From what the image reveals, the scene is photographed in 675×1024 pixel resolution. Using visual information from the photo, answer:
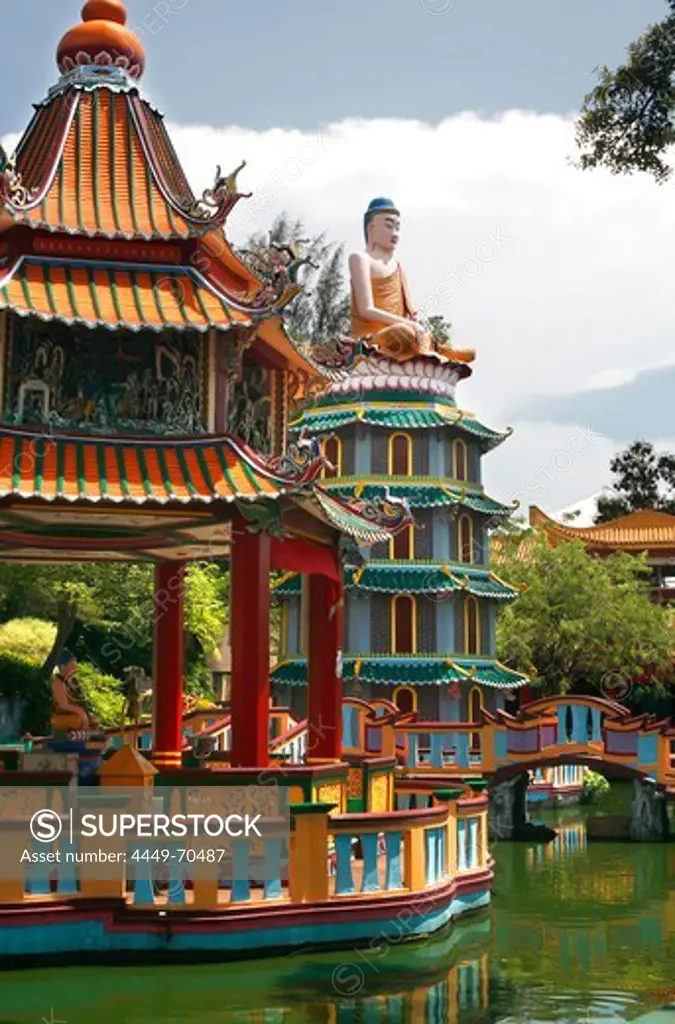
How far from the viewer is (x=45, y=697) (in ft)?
97.2

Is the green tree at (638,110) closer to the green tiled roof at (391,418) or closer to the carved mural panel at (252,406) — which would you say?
the carved mural panel at (252,406)

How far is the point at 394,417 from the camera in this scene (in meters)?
33.2

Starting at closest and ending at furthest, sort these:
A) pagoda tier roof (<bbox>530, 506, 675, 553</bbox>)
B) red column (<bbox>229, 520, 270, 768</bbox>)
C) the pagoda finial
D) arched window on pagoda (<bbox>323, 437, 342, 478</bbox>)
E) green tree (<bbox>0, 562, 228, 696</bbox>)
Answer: red column (<bbox>229, 520, 270, 768</bbox>) → the pagoda finial → green tree (<bbox>0, 562, 228, 696</bbox>) → arched window on pagoda (<bbox>323, 437, 342, 478</bbox>) → pagoda tier roof (<bbox>530, 506, 675, 553</bbox>)

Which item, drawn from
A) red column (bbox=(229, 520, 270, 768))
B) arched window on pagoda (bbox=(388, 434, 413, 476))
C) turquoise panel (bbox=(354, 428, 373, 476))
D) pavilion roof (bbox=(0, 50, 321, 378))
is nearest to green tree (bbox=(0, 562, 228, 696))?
turquoise panel (bbox=(354, 428, 373, 476))

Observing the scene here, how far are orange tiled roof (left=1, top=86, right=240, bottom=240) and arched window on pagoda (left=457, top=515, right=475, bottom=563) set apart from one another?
17.6 metres

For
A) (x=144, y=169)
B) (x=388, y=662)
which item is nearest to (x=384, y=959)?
(x=144, y=169)

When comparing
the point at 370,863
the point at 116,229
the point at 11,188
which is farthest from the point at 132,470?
the point at 370,863

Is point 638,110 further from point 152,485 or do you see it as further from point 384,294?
point 384,294

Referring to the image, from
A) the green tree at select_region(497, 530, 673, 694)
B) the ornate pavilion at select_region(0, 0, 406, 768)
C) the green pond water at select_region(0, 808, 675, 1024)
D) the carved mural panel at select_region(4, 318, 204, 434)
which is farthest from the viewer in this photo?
the green tree at select_region(497, 530, 673, 694)

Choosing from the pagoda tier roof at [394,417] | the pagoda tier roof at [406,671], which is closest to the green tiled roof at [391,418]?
the pagoda tier roof at [394,417]

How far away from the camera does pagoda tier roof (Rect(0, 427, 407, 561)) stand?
45.6 ft

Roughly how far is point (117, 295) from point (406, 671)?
19.0m

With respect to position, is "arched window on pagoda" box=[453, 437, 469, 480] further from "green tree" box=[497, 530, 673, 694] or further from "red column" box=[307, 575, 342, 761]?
"red column" box=[307, 575, 342, 761]

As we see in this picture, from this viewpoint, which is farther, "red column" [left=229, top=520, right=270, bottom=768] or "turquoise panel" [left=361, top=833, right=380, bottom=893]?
"red column" [left=229, top=520, right=270, bottom=768]
